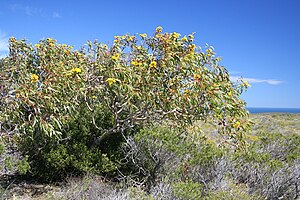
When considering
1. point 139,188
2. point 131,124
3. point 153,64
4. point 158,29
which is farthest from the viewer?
point 131,124

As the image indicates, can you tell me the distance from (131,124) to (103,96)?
1001mm

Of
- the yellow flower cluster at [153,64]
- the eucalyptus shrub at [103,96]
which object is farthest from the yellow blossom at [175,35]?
the yellow flower cluster at [153,64]

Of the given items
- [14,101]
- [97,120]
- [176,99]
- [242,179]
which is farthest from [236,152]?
[14,101]

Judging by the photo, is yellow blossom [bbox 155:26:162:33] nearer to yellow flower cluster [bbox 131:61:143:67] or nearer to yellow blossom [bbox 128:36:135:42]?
yellow blossom [bbox 128:36:135:42]

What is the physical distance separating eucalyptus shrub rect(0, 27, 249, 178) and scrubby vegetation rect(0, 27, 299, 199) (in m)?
0.02

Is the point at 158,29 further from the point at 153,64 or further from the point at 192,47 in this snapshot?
the point at 153,64

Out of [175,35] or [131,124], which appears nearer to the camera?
[175,35]

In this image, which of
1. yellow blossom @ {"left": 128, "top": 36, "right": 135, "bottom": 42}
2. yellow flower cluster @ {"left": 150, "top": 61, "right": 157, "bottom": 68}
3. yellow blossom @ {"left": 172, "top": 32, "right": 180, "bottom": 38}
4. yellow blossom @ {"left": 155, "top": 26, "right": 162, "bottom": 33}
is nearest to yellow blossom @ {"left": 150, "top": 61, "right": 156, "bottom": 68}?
yellow flower cluster @ {"left": 150, "top": 61, "right": 157, "bottom": 68}

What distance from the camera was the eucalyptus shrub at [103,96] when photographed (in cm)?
466

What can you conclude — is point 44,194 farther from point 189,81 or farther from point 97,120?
point 189,81

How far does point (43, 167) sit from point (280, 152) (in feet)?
16.5

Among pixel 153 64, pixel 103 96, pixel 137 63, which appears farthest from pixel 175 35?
pixel 103 96

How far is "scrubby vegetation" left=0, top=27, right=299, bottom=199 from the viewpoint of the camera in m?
A: 4.67

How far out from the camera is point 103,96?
5301 millimetres
